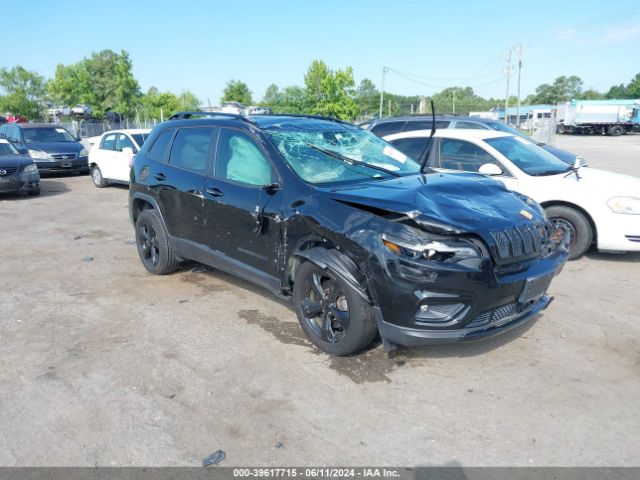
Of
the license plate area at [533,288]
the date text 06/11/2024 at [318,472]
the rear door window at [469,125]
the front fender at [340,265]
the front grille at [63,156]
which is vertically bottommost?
the date text 06/11/2024 at [318,472]

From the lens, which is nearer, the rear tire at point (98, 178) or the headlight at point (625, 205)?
the headlight at point (625, 205)

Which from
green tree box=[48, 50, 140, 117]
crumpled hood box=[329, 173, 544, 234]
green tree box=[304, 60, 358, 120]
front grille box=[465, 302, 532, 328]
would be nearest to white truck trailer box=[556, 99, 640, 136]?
green tree box=[304, 60, 358, 120]

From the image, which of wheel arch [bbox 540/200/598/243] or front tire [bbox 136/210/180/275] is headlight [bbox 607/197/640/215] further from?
front tire [bbox 136/210/180/275]

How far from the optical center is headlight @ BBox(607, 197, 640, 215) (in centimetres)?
625

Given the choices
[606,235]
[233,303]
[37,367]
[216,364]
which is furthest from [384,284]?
[606,235]

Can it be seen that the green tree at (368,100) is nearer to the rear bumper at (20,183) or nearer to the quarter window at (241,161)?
the rear bumper at (20,183)

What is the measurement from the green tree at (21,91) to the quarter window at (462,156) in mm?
51364

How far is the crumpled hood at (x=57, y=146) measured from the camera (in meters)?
15.6

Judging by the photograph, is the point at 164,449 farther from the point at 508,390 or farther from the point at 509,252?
the point at 509,252

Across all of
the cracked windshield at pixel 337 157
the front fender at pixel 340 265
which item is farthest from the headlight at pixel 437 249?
the cracked windshield at pixel 337 157

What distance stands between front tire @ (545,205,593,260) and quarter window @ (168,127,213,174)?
4278mm

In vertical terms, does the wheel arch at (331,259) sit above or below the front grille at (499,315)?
above

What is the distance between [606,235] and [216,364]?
4.99 meters

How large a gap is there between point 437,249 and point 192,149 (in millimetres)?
3038
